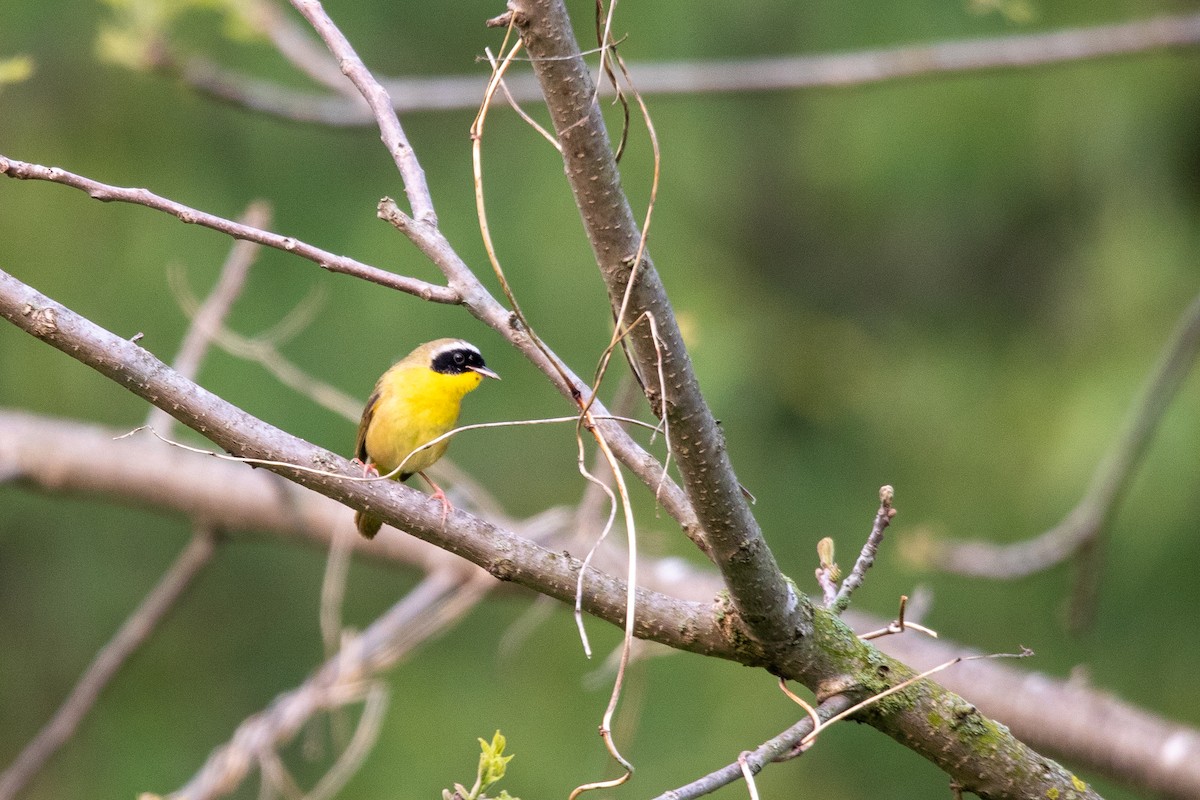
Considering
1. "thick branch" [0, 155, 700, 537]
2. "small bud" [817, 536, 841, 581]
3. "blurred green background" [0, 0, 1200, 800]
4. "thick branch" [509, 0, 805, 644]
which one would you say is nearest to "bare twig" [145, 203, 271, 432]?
"blurred green background" [0, 0, 1200, 800]

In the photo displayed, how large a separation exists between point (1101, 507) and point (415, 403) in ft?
6.38

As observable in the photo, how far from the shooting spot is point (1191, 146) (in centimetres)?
569

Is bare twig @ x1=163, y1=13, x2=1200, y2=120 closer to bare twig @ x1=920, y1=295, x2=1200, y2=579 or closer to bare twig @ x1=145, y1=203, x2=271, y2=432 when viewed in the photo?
bare twig @ x1=145, y1=203, x2=271, y2=432

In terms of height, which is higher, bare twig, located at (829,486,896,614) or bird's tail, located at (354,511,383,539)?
bird's tail, located at (354,511,383,539)

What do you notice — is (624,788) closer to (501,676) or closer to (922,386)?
(501,676)

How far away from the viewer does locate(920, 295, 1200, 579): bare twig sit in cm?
334

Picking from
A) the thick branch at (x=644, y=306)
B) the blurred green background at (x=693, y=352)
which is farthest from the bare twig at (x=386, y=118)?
the blurred green background at (x=693, y=352)

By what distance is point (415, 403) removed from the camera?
3.54 m

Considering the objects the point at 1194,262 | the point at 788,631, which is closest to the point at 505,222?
the point at 1194,262

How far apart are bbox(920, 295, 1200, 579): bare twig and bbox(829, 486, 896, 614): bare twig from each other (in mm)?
1809

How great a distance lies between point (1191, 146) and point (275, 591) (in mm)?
4714

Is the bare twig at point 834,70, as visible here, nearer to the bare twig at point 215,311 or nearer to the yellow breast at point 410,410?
the bare twig at point 215,311

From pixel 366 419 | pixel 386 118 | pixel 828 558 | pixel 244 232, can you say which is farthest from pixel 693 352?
pixel 244 232

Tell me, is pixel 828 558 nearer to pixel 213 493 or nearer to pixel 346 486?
pixel 346 486
